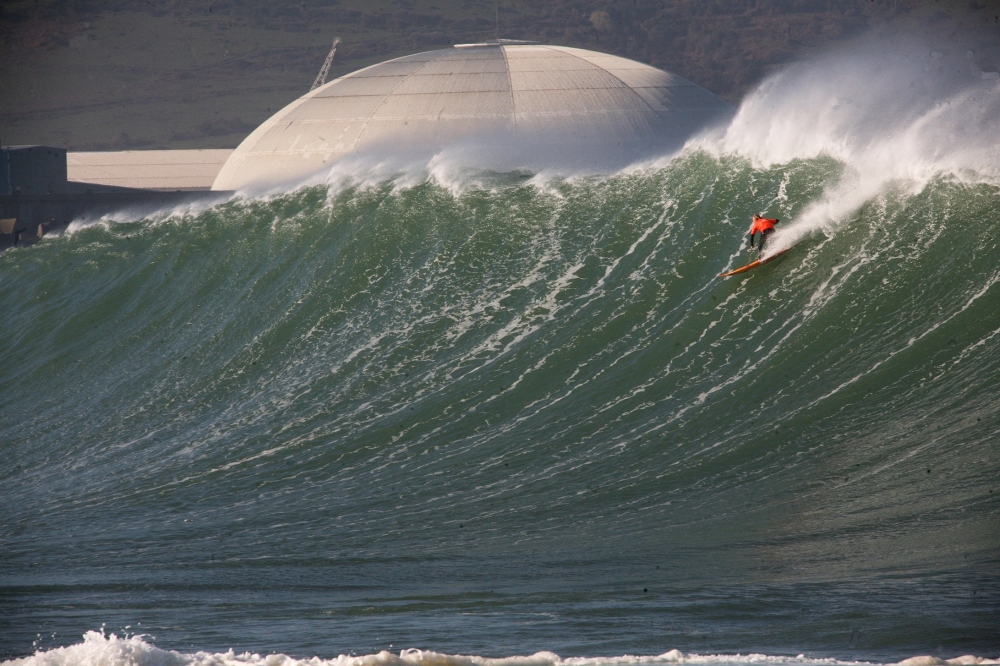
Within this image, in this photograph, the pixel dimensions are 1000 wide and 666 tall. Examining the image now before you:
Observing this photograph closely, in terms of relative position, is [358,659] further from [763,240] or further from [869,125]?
[869,125]

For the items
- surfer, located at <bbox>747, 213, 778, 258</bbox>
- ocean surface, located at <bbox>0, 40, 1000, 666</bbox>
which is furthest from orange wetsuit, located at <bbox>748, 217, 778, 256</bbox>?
ocean surface, located at <bbox>0, 40, 1000, 666</bbox>

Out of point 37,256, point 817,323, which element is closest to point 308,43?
point 37,256

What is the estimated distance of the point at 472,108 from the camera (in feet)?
94.5

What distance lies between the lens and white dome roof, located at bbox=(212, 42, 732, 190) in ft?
93.2

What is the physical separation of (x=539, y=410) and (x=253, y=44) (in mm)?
113232

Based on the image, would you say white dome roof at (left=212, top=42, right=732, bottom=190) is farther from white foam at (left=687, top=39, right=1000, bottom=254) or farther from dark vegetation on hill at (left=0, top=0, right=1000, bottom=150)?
dark vegetation on hill at (left=0, top=0, right=1000, bottom=150)

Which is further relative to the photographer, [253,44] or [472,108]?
[253,44]

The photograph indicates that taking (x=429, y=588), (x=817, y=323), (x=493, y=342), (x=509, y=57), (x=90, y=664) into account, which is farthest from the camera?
(x=509, y=57)

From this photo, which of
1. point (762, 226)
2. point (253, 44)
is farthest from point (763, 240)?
point (253, 44)

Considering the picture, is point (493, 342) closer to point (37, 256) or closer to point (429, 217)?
point (429, 217)

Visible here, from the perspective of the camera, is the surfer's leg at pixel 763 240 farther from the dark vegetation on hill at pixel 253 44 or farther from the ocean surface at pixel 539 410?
the dark vegetation on hill at pixel 253 44

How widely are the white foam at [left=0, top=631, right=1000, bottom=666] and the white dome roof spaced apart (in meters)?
21.8

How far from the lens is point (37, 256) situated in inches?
731

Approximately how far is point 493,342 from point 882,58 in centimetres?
707
